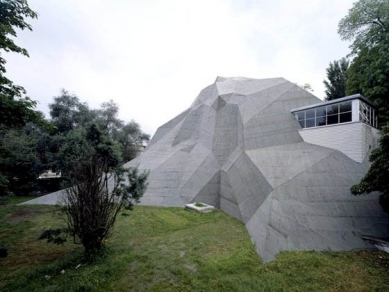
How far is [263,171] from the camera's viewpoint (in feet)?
43.9

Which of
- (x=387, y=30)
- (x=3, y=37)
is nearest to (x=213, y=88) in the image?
(x=387, y=30)

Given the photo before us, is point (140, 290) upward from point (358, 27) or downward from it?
downward

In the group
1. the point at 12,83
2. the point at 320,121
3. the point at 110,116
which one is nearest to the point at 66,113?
the point at 110,116

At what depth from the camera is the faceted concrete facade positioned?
930 centimetres

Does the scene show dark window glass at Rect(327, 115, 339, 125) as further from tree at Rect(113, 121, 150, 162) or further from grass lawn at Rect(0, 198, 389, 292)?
tree at Rect(113, 121, 150, 162)

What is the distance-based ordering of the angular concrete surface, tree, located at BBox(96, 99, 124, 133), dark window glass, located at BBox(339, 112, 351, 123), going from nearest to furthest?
1. the angular concrete surface
2. dark window glass, located at BBox(339, 112, 351, 123)
3. tree, located at BBox(96, 99, 124, 133)

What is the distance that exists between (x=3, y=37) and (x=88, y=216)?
22.5ft

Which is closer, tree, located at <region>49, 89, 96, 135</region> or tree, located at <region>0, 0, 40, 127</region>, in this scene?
tree, located at <region>0, 0, 40, 127</region>

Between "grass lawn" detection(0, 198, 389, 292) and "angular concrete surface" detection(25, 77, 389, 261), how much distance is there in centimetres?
85

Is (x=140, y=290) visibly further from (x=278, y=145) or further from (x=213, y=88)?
(x=213, y=88)

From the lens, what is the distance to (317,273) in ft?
22.5

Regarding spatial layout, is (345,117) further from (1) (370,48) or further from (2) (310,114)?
(1) (370,48)

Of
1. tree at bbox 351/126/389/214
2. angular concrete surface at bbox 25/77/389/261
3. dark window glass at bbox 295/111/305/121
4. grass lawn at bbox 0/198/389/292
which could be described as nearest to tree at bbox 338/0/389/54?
angular concrete surface at bbox 25/77/389/261

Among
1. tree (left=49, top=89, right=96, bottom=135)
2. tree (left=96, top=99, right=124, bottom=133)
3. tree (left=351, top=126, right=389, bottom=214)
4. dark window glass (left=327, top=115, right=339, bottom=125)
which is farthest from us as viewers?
tree (left=96, top=99, right=124, bottom=133)
